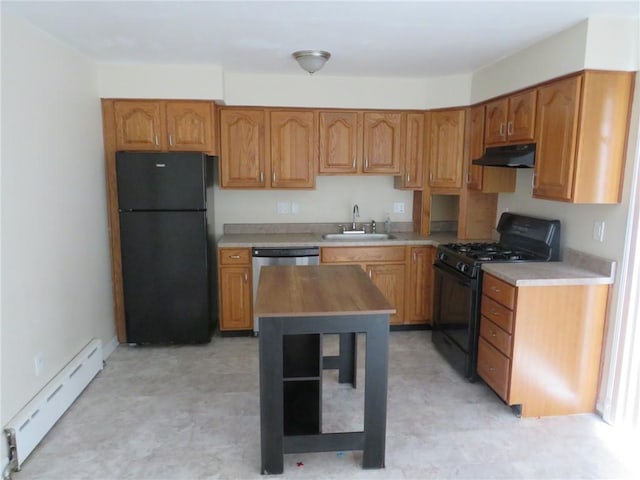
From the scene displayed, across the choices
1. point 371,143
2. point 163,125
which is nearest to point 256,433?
point 163,125

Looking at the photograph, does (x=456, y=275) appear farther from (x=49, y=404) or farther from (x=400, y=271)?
(x=49, y=404)

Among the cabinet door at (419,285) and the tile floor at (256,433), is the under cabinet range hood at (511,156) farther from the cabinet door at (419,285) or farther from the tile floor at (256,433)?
the tile floor at (256,433)

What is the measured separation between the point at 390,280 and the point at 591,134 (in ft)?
6.79

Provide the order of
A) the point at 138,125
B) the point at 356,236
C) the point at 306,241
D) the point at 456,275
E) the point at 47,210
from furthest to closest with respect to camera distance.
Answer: the point at 356,236
the point at 306,241
the point at 138,125
the point at 456,275
the point at 47,210

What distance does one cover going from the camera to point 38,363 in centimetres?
261

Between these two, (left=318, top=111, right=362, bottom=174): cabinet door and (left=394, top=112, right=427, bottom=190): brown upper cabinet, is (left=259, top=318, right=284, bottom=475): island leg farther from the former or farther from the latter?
(left=394, top=112, right=427, bottom=190): brown upper cabinet

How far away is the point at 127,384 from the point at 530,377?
274 centimetres

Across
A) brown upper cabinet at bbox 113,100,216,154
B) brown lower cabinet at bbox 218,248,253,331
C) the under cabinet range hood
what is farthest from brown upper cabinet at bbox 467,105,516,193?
brown upper cabinet at bbox 113,100,216,154

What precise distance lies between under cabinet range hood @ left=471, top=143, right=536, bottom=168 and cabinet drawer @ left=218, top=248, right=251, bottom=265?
2.11 meters

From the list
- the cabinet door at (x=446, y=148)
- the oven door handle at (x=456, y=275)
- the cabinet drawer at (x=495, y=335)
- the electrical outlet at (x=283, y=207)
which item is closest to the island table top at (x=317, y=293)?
the oven door handle at (x=456, y=275)

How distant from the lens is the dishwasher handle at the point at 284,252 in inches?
155

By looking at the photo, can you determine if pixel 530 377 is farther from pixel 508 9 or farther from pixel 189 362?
pixel 189 362

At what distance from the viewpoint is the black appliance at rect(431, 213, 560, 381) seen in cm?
318

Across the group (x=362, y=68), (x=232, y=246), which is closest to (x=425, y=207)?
(x=362, y=68)
